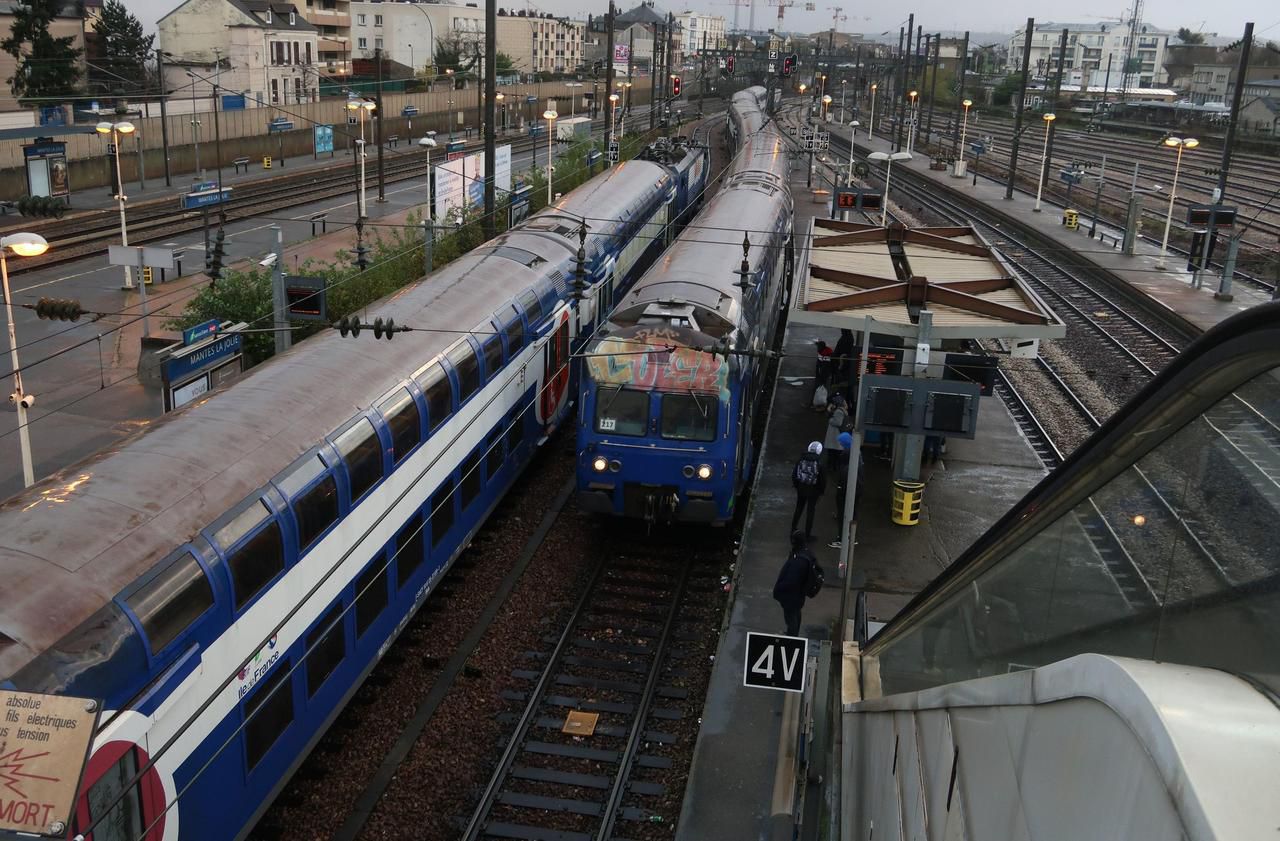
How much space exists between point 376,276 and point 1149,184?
45.3 metres

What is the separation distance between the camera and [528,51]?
5792 inches

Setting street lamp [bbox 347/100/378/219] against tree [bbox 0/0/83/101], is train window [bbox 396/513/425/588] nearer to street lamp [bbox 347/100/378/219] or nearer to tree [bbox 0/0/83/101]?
street lamp [bbox 347/100/378/219]

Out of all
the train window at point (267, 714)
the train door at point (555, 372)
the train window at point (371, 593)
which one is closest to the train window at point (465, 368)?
the train window at point (371, 593)

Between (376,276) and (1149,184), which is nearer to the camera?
(376,276)

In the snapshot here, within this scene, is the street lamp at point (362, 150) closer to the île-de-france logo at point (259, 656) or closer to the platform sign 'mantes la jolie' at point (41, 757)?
the île-de-france logo at point (259, 656)

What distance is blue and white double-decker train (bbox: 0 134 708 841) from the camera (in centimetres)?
675

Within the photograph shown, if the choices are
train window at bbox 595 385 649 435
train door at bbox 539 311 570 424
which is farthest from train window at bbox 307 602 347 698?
train door at bbox 539 311 570 424

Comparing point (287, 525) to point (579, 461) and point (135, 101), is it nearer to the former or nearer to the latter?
point (579, 461)

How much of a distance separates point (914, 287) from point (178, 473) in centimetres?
1075

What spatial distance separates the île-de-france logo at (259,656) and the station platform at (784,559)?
364 cm

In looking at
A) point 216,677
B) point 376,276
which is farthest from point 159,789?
point 376,276

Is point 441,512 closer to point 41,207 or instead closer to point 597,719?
point 597,719

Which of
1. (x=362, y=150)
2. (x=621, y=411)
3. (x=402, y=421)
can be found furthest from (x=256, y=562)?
(x=362, y=150)

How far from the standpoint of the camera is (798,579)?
1216 centimetres
